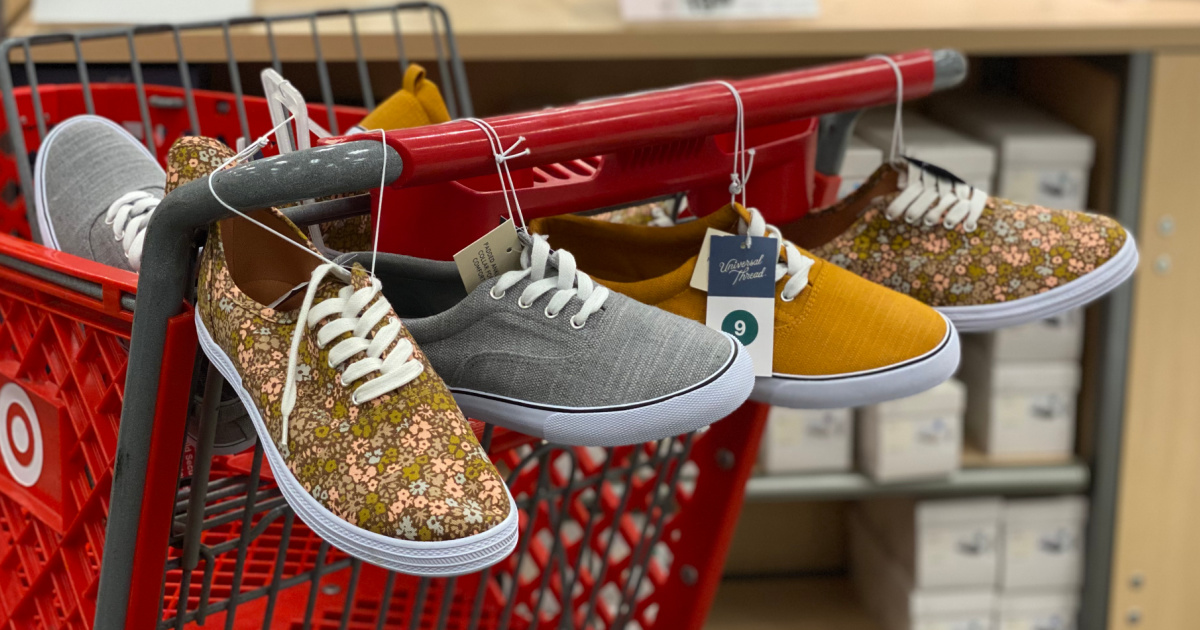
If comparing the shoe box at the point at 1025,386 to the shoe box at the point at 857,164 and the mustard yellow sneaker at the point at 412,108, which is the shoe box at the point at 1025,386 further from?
the mustard yellow sneaker at the point at 412,108

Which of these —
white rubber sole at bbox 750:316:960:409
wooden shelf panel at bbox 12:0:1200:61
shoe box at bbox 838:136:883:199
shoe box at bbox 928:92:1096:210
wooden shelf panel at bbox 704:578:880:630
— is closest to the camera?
white rubber sole at bbox 750:316:960:409

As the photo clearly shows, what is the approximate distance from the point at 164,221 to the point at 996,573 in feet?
4.04

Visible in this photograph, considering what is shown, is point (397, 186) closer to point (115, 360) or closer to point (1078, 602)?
point (115, 360)

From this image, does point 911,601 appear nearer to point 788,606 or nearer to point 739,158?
point 788,606

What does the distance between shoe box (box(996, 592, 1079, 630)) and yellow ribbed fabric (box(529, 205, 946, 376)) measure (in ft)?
3.20

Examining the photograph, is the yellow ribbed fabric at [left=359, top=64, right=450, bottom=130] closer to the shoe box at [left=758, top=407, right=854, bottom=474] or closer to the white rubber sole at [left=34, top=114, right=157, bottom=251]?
the white rubber sole at [left=34, top=114, right=157, bottom=251]

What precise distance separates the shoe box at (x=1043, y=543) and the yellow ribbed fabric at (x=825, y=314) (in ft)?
3.04

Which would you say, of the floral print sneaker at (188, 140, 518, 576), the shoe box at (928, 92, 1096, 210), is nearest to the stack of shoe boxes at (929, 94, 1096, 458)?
the shoe box at (928, 92, 1096, 210)

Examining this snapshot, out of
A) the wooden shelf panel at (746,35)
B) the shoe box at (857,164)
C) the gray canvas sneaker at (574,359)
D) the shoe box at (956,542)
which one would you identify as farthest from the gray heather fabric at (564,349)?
the shoe box at (956,542)

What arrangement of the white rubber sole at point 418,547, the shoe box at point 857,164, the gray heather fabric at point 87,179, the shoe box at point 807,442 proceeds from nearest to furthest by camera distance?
1. the white rubber sole at point 418,547
2. the gray heather fabric at point 87,179
3. the shoe box at point 857,164
4. the shoe box at point 807,442

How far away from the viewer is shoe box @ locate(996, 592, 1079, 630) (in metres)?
1.45

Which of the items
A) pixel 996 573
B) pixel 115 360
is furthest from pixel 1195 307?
pixel 115 360

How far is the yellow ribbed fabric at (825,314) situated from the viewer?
59cm

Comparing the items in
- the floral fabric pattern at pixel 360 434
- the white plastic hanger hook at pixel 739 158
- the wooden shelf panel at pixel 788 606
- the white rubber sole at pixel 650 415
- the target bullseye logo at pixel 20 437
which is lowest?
the wooden shelf panel at pixel 788 606
